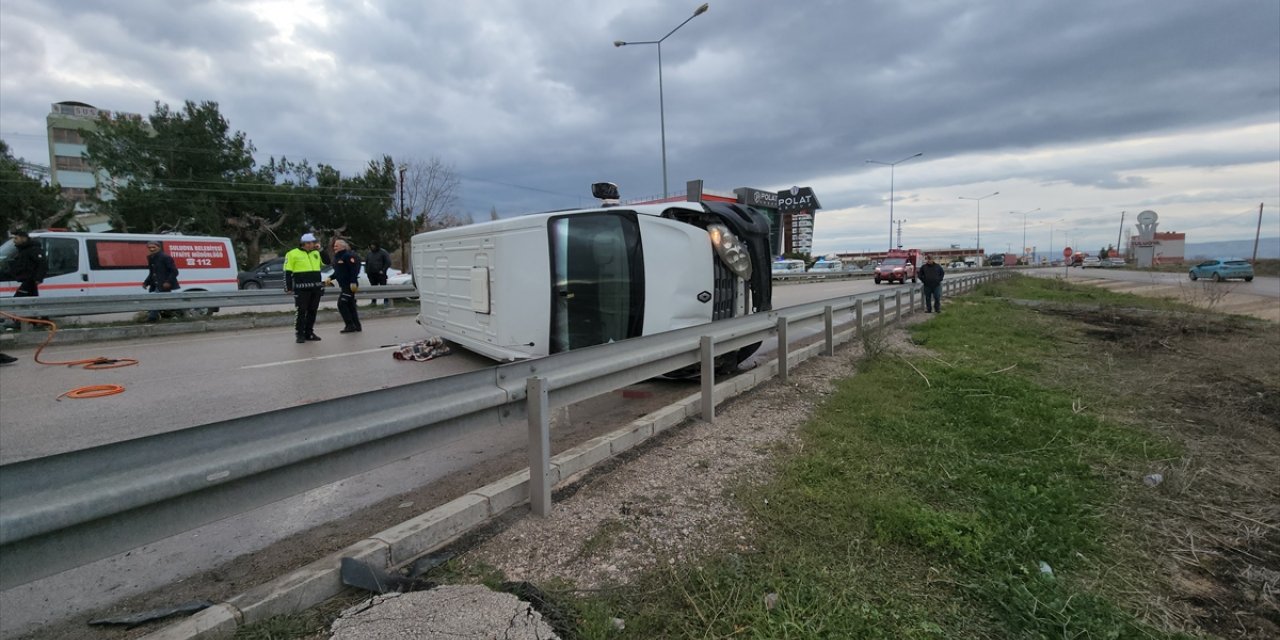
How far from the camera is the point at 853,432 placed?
14.4ft

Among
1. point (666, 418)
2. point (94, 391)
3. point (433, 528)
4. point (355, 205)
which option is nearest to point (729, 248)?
point (666, 418)

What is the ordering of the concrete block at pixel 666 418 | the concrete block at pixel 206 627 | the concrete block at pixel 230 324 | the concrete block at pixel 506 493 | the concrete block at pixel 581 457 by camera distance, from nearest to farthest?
the concrete block at pixel 206 627
the concrete block at pixel 506 493
the concrete block at pixel 581 457
the concrete block at pixel 666 418
the concrete block at pixel 230 324

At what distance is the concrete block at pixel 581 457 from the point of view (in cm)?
330

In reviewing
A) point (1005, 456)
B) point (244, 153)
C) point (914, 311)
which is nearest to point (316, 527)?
point (1005, 456)

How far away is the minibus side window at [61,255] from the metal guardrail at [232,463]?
1607 centimetres

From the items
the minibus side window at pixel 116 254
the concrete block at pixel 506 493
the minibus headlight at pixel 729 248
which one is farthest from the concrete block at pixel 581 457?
the minibus side window at pixel 116 254

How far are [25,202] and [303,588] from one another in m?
43.6

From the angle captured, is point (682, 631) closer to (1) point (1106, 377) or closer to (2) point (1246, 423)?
(2) point (1246, 423)

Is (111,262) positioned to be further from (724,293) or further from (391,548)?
(391,548)

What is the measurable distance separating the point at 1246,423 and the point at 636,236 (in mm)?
5641

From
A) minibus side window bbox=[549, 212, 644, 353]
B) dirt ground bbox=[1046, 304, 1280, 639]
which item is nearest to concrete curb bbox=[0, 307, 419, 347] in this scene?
minibus side window bbox=[549, 212, 644, 353]

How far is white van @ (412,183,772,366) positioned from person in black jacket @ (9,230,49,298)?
32.7 feet

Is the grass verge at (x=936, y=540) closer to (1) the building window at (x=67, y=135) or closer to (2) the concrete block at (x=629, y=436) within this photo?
(2) the concrete block at (x=629, y=436)

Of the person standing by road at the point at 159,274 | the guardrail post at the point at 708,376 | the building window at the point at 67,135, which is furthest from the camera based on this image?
the building window at the point at 67,135
